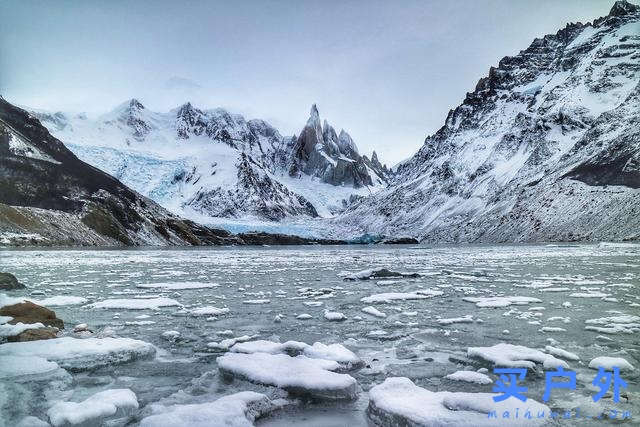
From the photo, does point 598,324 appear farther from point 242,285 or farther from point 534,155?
point 534,155

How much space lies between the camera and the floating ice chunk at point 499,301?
15711 mm

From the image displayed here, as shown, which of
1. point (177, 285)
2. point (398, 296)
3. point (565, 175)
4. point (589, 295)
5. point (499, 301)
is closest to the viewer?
point (499, 301)

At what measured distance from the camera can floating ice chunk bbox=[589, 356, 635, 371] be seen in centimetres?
805

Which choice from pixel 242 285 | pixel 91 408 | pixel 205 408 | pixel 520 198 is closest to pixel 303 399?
pixel 205 408

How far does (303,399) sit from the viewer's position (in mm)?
7105

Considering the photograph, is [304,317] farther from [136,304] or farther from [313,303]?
[136,304]

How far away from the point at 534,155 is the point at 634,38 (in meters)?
88.4

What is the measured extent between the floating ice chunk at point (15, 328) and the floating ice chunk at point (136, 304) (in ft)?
14.8

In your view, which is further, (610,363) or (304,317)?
(304,317)

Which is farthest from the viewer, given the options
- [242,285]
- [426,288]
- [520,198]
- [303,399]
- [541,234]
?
[520,198]

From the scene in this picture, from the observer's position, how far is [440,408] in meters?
6.18

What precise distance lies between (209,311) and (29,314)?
16.7 ft

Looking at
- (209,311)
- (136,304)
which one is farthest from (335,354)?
(136,304)

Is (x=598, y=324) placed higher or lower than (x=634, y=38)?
lower
